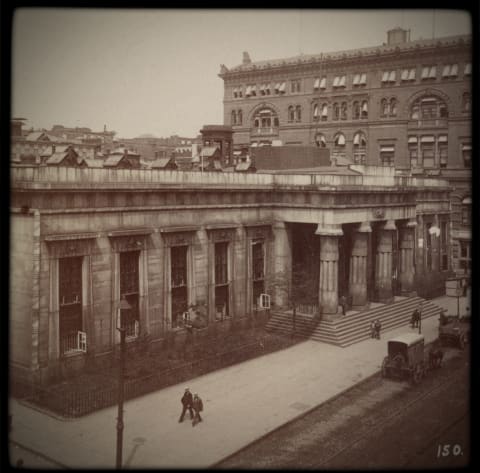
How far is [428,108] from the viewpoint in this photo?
58.0 metres

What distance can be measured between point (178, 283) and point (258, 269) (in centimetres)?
709

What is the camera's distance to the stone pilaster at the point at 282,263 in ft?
116

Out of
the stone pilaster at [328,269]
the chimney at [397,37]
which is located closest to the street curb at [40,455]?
the stone pilaster at [328,269]

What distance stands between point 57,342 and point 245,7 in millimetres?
16108

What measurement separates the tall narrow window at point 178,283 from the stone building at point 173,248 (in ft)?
0.22

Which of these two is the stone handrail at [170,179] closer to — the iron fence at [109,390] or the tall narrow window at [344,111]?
Result: the iron fence at [109,390]

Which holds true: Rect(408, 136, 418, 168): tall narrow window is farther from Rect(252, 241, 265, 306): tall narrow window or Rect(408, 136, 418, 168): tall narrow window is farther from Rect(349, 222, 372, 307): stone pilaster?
Rect(252, 241, 265, 306): tall narrow window

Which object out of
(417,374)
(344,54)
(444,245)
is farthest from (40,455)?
(344,54)

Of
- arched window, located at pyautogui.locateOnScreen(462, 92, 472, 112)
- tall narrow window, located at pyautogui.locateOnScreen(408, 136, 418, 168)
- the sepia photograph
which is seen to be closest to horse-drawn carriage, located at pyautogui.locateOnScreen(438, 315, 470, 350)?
the sepia photograph

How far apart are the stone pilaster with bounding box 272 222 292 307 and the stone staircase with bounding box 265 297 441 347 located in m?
1.22

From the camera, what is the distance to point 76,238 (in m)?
24.1

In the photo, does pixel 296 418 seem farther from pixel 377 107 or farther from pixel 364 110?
pixel 364 110

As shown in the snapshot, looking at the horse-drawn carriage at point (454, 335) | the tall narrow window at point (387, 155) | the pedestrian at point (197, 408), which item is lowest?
the pedestrian at point (197, 408)

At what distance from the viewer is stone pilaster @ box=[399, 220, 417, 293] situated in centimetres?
4194
